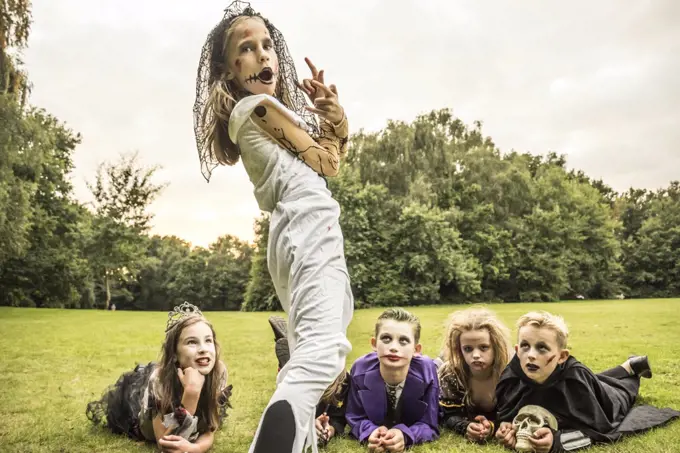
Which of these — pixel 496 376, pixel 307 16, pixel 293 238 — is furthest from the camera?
pixel 307 16

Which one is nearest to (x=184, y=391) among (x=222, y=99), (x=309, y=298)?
(x=309, y=298)

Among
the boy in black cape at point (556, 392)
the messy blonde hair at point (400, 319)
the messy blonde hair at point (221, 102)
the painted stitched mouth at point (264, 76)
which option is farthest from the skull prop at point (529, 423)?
the painted stitched mouth at point (264, 76)

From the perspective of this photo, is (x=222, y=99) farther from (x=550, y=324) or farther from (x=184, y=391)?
(x=550, y=324)

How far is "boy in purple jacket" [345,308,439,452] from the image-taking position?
2312 mm

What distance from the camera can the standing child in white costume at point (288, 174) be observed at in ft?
4.16

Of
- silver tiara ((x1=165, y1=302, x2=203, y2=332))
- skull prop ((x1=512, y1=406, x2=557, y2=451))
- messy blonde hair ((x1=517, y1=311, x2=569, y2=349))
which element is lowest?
skull prop ((x1=512, y1=406, x2=557, y2=451))

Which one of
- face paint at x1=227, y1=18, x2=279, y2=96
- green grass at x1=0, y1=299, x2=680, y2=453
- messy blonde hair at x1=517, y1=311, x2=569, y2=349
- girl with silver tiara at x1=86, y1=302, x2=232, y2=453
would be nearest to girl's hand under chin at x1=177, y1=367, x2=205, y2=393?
girl with silver tiara at x1=86, y1=302, x2=232, y2=453

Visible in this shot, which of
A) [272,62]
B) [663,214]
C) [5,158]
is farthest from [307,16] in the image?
Result: [663,214]

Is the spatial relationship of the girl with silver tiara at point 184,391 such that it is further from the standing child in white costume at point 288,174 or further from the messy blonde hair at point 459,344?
the messy blonde hair at point 459,344

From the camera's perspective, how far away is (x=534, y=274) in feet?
58.9

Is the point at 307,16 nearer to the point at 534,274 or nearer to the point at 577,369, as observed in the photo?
the point at 577,369

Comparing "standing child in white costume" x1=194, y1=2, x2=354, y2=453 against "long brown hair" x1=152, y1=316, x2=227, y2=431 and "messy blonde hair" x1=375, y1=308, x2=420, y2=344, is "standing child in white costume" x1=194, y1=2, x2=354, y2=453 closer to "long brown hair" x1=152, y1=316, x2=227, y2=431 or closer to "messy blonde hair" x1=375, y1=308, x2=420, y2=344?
"long brown hair" x1=152, y1=316, x2=227, y2=431

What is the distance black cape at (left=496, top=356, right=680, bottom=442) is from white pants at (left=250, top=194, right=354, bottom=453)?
120cm

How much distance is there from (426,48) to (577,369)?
701 centimetres
